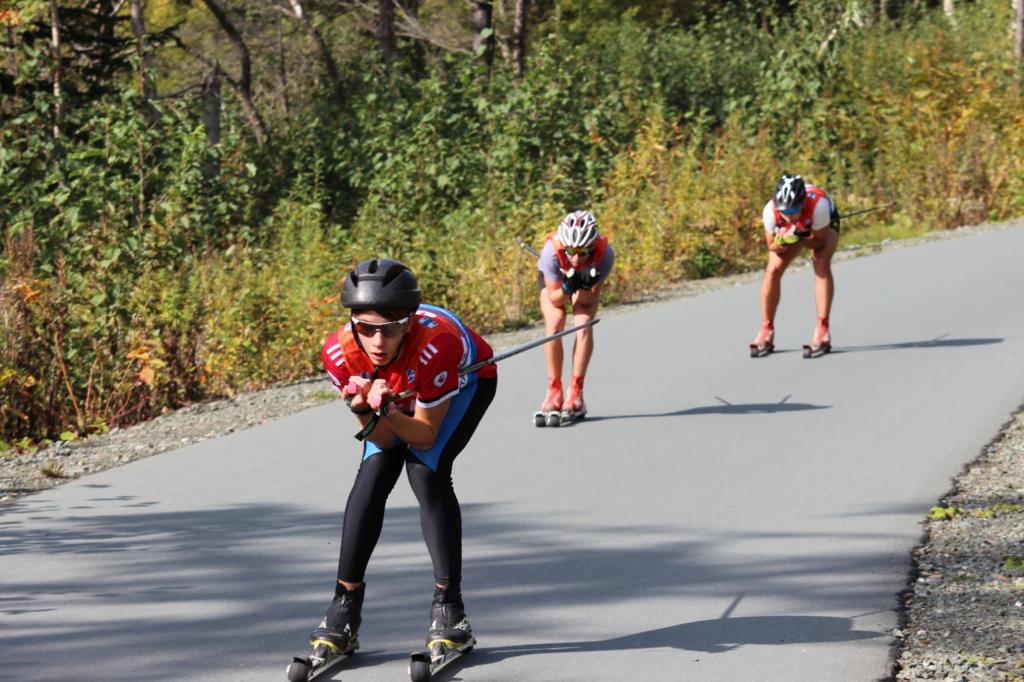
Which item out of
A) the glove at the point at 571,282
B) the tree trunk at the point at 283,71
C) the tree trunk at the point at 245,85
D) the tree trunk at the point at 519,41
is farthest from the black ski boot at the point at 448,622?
the tree trunk at the point at 283,71

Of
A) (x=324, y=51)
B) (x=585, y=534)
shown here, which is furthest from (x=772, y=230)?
(x=324, y=51)

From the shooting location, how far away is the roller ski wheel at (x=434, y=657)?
5121 mm

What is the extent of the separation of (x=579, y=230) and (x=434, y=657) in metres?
4.57

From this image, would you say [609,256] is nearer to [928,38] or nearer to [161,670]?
[161,670]

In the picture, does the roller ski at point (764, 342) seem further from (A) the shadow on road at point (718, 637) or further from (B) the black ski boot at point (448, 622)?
(B) the black ski boot at point (448, 622)

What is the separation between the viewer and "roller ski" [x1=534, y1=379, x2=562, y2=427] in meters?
10.0

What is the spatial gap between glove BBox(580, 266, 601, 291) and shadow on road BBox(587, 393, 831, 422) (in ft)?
3.39

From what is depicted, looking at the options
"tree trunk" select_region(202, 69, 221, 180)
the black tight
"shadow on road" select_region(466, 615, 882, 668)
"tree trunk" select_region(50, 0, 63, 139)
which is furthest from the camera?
"tree trunk" select_region(202, 69, 221, 180)

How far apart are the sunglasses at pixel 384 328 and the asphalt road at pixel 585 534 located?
48.6 inches

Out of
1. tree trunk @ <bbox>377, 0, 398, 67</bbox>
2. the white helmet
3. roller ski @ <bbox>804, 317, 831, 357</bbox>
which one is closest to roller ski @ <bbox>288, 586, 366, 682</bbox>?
the white helmet

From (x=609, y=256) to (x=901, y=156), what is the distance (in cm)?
1281

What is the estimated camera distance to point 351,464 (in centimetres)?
905

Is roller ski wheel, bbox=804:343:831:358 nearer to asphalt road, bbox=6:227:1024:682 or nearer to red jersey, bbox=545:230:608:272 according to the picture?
asphalt road, bbox=6:227:1024:682

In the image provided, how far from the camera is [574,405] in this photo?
33.2 ft
